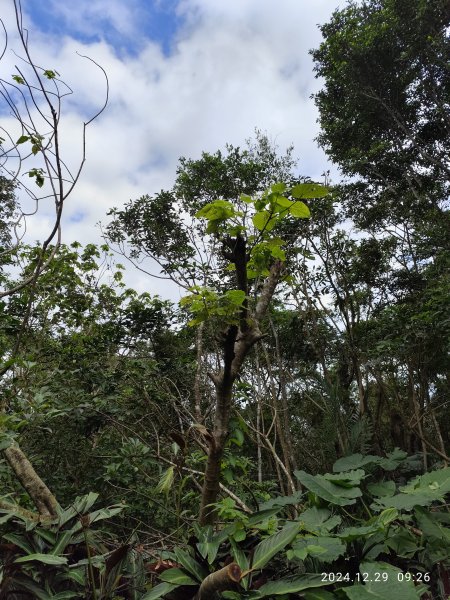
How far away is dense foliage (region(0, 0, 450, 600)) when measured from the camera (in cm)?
138

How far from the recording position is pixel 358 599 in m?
1.15

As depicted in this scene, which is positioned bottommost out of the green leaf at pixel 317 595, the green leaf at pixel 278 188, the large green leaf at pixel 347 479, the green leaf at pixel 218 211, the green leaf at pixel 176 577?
the green leaf at pixel 317 595

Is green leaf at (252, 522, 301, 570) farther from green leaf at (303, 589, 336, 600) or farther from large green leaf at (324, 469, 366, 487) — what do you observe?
large green leaf at (324, 469, 366, 487)

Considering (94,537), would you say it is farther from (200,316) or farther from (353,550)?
(200,316)

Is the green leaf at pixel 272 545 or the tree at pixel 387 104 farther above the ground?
the tree at pixel 387 104

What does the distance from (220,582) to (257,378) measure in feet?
17.6

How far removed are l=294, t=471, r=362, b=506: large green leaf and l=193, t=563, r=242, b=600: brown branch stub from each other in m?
0.54

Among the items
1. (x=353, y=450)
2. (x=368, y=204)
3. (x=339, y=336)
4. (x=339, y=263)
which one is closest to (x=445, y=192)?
(x=368, y=204)

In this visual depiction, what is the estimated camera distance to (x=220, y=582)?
125 cm

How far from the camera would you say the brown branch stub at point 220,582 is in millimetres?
1188

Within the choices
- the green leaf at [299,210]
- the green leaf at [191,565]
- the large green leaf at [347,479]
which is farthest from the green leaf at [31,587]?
the green leaf at [299,210]

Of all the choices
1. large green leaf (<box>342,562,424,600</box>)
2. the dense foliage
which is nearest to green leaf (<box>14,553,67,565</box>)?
the dense foliage

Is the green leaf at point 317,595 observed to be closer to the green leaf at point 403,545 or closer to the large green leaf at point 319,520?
the large green leaf at point 319,520

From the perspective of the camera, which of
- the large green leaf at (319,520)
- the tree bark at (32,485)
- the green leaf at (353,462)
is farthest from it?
the green leaf at (353,462)
